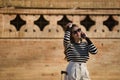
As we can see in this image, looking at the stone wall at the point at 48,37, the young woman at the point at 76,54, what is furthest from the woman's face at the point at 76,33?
the stone wall at the point at 48,37

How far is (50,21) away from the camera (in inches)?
469

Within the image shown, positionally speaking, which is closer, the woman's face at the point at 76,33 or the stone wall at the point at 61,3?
the woman's face at the point at 76,33

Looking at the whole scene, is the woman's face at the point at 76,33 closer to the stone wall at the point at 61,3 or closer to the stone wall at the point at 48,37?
the stone wall at the point at 48,37

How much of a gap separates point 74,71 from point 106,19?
3.46m

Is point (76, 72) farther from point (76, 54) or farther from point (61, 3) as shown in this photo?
point (61, 3)

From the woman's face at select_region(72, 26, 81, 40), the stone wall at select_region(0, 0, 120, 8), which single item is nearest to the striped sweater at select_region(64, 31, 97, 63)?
the woman's face at select_region(72, 26, 81, 40)

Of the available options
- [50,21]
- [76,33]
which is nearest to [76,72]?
[76,33]

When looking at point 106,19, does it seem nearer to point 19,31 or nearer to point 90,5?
point 90,5

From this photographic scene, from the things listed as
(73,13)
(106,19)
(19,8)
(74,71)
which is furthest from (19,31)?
(74,71)

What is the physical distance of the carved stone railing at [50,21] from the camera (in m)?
11.9

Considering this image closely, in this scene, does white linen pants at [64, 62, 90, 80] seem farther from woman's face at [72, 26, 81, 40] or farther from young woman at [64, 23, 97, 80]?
woman's face at [72, 26, 81, 40]

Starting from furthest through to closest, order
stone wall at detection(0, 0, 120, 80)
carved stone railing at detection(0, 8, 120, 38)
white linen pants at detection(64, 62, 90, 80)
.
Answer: carved stone railing at detection(0, 8, 120, 38), stone wall at detection(0, 0, 120, 80), white linen pants at detection(64, 62, 90, 80)

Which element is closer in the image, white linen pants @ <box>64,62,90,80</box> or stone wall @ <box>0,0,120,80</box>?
white linen pants @ <box>64,62,90,80</box>

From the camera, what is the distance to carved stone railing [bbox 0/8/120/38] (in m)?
11.9
